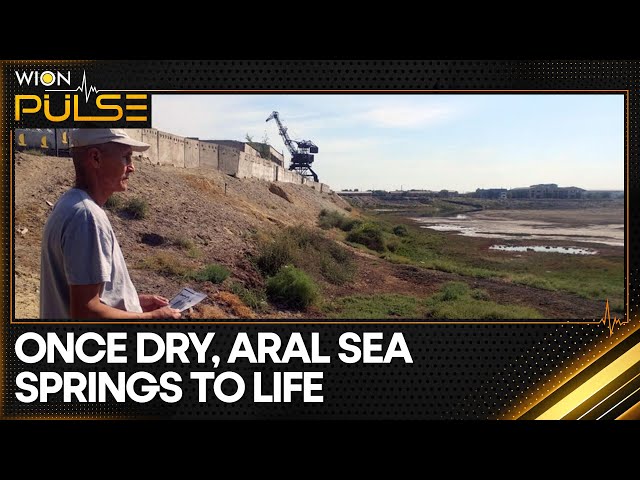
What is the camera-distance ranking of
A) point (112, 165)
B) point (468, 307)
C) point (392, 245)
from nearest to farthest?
point (112, 165)
point (468, 307)
point (392, 245)

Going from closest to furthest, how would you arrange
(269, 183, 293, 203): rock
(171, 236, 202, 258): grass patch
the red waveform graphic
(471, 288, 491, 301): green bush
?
the red waveform graphic
(471, 288, 491, 301): green bush
(171, 236, 202, 258): grass patch
(269, 183, 293, 203): rock

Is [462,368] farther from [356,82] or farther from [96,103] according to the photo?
[96,103]

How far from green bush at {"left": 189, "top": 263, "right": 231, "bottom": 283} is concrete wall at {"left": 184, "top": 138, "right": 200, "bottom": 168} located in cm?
109

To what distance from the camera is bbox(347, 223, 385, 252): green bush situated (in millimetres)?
5316

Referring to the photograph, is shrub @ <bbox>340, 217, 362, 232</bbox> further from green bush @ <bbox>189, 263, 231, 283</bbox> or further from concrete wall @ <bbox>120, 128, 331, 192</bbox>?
green bush @ <bbox>189, 263, 231, 283</bbox>

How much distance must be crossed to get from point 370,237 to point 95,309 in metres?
2.57

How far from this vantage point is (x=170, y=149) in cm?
508

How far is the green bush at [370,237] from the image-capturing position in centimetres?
532

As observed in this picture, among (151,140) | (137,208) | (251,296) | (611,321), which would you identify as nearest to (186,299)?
(251,296)

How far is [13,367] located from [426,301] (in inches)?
137

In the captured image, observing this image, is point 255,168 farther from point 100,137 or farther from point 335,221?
point 100,137

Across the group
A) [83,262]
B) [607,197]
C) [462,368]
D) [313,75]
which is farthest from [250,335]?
[607,197]

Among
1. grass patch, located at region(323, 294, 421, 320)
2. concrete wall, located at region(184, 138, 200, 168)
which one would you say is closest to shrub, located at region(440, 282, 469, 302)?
grass patch, located at region(323, 294, 421, 320)

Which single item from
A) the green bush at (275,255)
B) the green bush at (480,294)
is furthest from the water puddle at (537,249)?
the green bush at (275,255)
